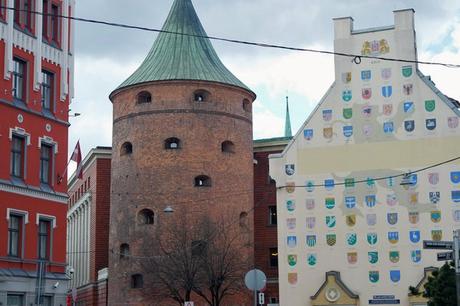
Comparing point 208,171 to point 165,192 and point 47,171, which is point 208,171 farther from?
point 47,171

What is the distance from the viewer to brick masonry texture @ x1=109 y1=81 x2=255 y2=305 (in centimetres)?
5244

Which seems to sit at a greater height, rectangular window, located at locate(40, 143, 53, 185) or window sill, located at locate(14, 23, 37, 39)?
window sill, located at locate(14, 23, 37, 39)

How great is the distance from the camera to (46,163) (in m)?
33.8

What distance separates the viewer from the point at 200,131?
5319cm

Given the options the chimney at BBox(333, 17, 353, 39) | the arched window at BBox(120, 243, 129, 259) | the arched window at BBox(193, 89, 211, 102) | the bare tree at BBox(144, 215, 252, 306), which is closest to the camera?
the chimney at BBox(333, 17, 353, 39)

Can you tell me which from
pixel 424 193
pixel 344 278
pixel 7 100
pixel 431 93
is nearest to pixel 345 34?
pixel 431 93

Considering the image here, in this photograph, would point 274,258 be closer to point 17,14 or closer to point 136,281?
point 136,281

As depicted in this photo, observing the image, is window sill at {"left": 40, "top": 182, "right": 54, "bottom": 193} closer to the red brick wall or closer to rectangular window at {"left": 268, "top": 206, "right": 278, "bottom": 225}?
the red brick wall

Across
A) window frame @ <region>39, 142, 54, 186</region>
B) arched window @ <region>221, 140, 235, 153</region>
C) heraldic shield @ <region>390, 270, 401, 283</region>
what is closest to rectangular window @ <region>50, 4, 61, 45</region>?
window frame @ <region>39, 142, 54, 186</region>

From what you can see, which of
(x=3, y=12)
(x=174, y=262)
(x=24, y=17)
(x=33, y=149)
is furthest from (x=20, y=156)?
(x=174, y=262)

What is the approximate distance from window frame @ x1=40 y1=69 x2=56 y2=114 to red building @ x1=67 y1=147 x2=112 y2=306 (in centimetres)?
2458

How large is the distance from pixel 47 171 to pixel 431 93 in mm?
18142

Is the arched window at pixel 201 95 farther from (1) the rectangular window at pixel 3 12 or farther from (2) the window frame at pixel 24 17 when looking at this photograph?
(1) the rectangular window at pixel 3 12

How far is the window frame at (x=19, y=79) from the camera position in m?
32.4
